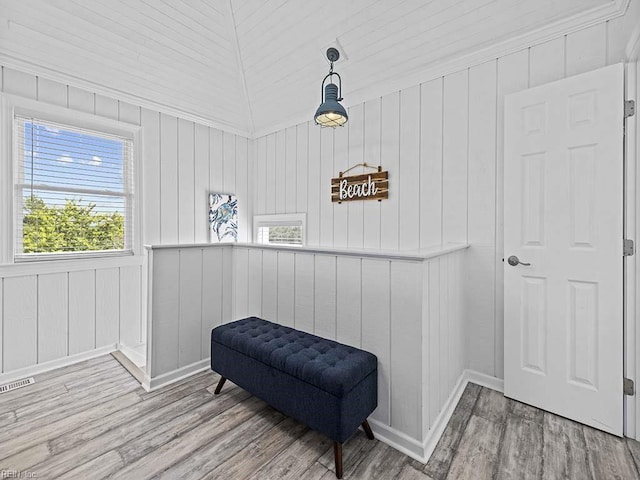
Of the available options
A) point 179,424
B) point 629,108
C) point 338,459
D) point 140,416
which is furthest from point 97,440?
point 629,108

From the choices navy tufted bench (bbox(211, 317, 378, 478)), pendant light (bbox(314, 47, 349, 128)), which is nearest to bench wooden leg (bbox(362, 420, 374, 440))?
navy tufted bench (bbox(211, 317, 378, 478))

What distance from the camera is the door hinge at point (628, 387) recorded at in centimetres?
176

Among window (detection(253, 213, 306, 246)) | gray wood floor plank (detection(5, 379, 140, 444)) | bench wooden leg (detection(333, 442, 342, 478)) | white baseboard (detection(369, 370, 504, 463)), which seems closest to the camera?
bench wooden leg (detection(333, 442, 342, 478))

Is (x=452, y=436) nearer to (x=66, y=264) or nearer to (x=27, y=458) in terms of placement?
(x=27, y=458)

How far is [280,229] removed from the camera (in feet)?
13.4

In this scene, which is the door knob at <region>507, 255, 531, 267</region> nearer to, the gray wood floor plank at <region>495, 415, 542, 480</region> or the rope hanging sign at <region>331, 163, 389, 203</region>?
the gray wood floor plank at <region>495, 415, 542, 480</region>

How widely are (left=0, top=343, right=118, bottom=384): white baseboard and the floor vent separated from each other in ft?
0.22

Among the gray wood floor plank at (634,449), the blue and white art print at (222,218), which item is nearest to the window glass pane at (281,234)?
the blue and white art print at (222,218)

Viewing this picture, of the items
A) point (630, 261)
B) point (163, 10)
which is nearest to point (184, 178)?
point (163, 10)

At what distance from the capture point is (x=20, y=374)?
2502 millimetres

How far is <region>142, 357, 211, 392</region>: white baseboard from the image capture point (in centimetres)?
230

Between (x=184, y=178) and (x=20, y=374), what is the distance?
231cm

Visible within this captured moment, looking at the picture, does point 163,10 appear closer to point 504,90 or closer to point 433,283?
point 504,90

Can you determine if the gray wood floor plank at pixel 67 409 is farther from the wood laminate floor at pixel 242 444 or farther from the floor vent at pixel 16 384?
the floor vent at pixel 16 384
